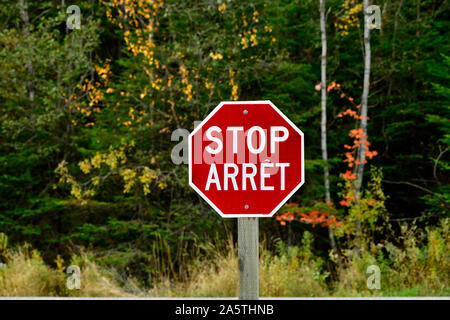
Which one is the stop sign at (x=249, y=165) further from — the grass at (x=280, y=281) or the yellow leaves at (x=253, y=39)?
the yellow leaves at (x=253, y=39)

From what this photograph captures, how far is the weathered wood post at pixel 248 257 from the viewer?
363 centimetres

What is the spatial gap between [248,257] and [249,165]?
0.75m

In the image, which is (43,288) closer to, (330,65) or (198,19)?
(198,19)

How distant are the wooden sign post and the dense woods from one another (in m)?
5.18

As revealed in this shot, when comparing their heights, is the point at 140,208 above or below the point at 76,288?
above

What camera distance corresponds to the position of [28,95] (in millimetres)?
12891

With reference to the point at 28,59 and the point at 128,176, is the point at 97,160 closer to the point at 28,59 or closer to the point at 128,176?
the point at 128,176

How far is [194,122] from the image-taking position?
9469mm

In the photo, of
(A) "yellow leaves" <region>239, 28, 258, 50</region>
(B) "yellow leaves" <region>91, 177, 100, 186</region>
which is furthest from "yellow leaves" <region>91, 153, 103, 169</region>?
(A) "yellow leaves" <region>239, 28, 258, 50</region>

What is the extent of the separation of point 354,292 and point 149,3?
300 inches

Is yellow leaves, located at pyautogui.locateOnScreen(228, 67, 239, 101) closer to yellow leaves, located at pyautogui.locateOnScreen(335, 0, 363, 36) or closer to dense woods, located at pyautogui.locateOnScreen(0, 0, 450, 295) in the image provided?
dense woods, located at pyautogui.locateOnScreen(0, 0, 450, 295)

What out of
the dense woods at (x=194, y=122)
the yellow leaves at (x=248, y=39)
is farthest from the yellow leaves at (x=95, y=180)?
the yellow leaves at (x=248, y=39)

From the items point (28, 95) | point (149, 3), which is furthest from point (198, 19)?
point (28, 95)

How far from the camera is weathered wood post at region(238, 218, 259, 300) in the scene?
11.9 ft
